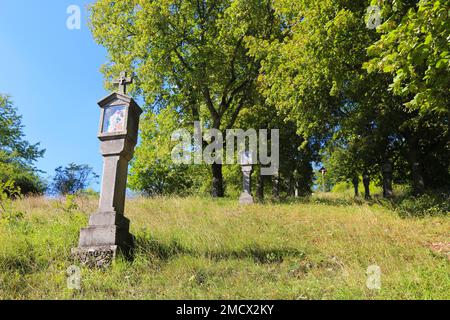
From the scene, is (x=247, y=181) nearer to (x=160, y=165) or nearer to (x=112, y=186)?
(x=112, y=186)

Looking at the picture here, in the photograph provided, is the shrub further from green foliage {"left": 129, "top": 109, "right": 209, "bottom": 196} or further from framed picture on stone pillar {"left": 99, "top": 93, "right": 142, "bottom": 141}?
green foliage {"left": 129, "top": 109, "right": 209, "bottom": 196}

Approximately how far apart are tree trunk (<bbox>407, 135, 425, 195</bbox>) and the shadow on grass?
12.1m

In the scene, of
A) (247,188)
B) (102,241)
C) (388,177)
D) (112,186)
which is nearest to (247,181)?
(247,188)

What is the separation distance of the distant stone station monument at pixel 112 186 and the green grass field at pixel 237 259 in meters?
0.36

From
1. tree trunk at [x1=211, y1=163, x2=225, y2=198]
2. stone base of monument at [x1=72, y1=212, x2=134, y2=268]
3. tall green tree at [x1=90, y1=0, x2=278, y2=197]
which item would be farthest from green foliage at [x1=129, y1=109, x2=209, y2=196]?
stone base of monument at [x1=72, y1=212, x2=134, y2=268]

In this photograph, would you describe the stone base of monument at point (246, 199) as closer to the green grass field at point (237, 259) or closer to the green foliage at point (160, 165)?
the green grass field at point (237, 259)

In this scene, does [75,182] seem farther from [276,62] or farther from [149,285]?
[149,285]

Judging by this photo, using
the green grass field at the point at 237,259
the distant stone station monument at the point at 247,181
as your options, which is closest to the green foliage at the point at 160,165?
the distant stone station monument at the point at 247,181

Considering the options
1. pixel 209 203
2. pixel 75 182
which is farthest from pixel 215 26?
pixel 75 182

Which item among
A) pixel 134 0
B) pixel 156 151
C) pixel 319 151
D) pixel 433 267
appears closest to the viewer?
pixel 433 267

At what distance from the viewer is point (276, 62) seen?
1553 cm

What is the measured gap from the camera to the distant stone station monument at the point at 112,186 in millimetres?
6762
